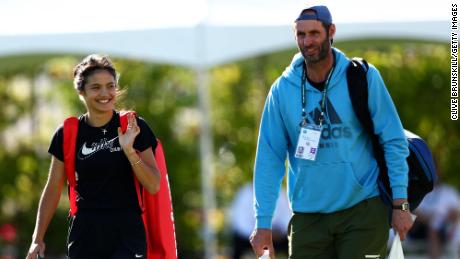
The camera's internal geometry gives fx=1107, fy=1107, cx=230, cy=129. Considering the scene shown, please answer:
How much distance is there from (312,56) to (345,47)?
6.56 meters

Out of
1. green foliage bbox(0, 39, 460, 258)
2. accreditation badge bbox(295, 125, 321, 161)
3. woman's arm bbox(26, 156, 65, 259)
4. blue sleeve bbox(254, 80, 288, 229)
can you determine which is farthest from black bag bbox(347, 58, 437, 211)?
green foliage bbox(0, 39, 460, 258)

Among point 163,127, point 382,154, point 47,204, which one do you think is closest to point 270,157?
point 382,154

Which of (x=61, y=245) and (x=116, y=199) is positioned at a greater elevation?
(x=116, y=199)

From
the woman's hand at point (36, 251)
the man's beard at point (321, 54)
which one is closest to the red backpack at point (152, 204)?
the woman's hand at point (36, 251)

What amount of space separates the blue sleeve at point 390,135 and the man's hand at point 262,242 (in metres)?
0.70

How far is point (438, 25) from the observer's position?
1106 centimetres

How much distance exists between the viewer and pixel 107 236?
19.3 feet

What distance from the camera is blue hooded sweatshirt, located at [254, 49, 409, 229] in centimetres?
575

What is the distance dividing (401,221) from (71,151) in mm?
1796

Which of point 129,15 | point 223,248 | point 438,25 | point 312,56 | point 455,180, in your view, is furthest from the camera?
point 223,248

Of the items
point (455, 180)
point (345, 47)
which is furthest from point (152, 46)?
point (455, 180)

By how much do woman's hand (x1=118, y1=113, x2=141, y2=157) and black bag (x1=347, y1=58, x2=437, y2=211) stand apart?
1.14m

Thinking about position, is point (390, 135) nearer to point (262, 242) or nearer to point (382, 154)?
point (382, 154)

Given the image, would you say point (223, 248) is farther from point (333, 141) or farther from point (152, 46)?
point (333, 141)
